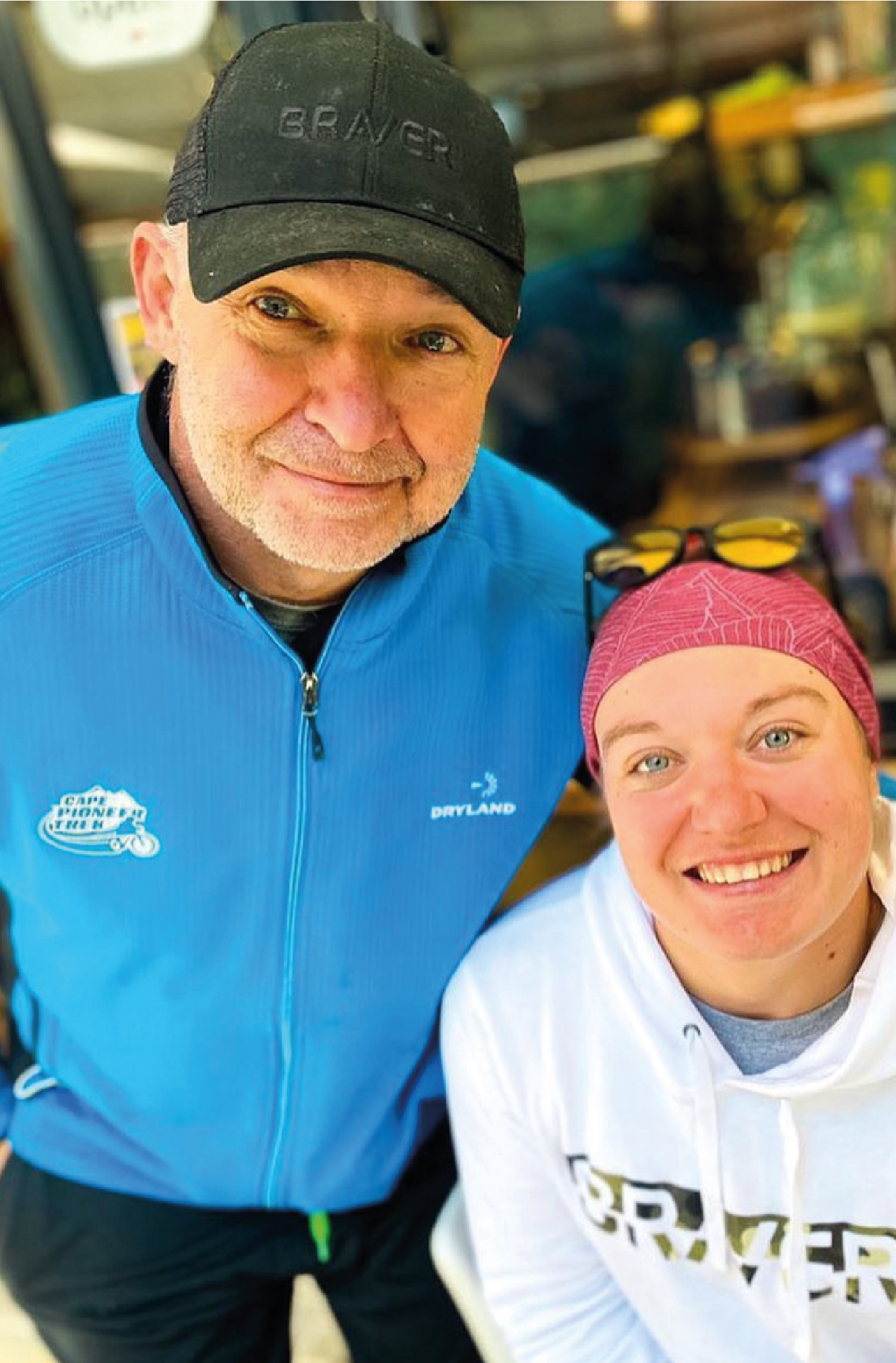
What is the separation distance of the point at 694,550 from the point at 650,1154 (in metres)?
0.66

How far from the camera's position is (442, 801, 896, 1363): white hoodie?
1.24m

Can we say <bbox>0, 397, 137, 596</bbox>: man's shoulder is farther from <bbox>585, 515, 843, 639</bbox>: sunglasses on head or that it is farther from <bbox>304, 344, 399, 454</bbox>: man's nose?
<bbox>585, 515, 843, 639</bbox>: sunglasses on head

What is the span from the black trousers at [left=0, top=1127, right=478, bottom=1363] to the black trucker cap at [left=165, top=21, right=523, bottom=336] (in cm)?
114

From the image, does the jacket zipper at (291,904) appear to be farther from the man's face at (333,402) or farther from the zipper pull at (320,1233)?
the man's face at (333,402)

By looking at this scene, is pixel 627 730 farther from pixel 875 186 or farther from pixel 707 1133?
pixel 875 186

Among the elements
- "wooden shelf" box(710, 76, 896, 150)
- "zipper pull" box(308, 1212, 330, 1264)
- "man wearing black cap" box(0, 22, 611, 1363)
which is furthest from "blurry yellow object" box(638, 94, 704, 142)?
"zipper pull" box(308, 1212, 330, 1264)

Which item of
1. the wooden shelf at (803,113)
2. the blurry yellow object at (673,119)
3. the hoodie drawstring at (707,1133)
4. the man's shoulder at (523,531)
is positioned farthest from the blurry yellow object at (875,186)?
the hoodie drawstring at (707,1133)

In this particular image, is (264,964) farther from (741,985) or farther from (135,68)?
(135,68)

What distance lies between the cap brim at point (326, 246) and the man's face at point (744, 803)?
0.42m

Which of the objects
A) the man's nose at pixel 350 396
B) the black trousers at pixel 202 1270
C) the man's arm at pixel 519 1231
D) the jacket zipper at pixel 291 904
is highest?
the man's nose at pixel 350 396

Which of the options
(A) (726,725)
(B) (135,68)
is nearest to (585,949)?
(A) (726,725)

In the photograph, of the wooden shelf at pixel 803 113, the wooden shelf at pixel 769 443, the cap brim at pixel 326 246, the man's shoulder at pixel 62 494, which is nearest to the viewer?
the cap brim at pixel 326 246

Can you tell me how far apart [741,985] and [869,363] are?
9.09ft

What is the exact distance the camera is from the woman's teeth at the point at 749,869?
3.88 ft
